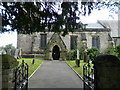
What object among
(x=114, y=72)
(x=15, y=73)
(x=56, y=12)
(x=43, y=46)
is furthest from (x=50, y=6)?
(x=43, y=46)

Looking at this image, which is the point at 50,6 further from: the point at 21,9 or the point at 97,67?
the point at 97,67

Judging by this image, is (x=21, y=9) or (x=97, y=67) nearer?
(x=97, y=67)

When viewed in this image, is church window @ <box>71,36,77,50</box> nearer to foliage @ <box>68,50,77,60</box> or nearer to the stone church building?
the stone church building

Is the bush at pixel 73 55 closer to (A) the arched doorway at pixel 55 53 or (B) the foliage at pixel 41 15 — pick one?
(A) the arched doorway at pixel 55 53

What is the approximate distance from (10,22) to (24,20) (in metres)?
0.65

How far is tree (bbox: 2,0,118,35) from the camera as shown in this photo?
559 centimetres

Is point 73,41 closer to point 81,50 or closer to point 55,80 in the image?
point 81,50

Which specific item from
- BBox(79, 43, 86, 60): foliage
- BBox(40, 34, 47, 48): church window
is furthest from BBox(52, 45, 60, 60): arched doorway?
BBox(79, 43, 86, 60): foliage

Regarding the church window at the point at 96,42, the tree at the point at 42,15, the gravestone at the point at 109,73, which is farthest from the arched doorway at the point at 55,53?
the gravestone at the point at 109,73

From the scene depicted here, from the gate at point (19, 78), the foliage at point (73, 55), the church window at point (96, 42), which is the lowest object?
the foliage at point (73, 55)

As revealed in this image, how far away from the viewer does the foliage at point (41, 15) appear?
5.59 m

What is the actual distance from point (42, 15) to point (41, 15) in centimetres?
5

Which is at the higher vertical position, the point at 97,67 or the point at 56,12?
the point at 56,12

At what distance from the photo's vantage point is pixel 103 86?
420 cm
